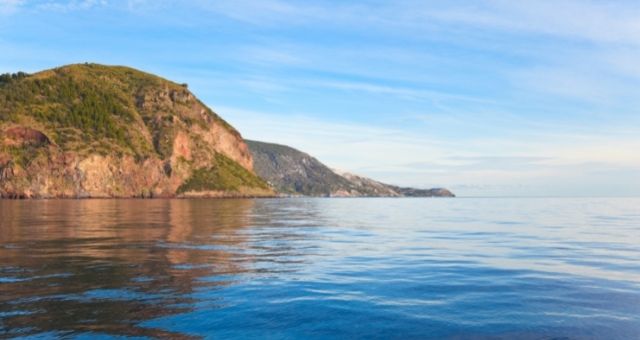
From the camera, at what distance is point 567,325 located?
42.4ft

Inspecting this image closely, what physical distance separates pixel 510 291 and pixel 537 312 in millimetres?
3243

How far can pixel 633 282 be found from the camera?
19734 millimetres

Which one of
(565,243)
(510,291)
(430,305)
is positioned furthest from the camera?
(565,243)

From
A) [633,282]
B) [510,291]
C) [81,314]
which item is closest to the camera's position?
[81,314]

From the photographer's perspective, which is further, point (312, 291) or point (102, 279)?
point (102, 279)

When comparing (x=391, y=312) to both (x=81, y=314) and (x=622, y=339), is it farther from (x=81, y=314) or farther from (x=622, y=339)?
(x=81, y=314)

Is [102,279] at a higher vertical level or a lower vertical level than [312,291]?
higher

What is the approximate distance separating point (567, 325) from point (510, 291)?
4.62 m

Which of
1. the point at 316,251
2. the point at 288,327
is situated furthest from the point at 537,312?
the point at 316,251

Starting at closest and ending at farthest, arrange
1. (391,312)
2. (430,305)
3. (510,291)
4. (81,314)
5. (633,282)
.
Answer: (81,314) → (391,312) → (430,305) → (510,291) → (633,282)

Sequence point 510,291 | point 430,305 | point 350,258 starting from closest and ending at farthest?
point 430,305 < point 510,291 < point 350,258

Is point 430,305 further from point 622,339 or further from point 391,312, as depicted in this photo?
point 622,339

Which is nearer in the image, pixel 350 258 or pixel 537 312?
pixel 537 312

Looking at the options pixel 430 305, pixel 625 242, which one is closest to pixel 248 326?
pixel 430 305
